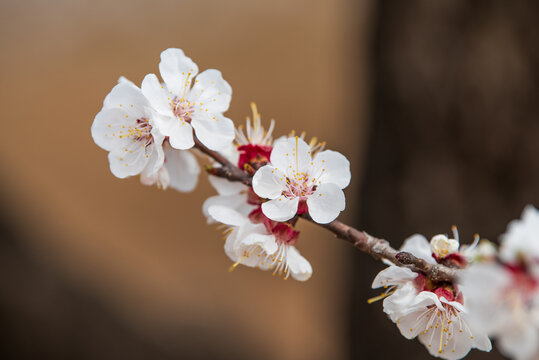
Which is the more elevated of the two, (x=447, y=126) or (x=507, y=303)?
(x=447, y=126)

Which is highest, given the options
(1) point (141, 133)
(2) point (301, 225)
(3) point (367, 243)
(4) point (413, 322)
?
(1) point (141, 133)

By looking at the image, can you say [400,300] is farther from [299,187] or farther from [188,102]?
[188,102]

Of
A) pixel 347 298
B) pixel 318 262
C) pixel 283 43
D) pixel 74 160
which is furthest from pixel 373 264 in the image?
pixel 283 43

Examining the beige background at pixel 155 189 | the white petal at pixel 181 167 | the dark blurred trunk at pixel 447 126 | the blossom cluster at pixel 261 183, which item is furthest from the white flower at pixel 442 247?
the beige background at pixel 155 189

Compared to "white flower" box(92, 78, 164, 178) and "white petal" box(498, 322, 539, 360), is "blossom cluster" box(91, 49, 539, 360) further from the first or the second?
"white petal" box(498, 322, 539, 360)

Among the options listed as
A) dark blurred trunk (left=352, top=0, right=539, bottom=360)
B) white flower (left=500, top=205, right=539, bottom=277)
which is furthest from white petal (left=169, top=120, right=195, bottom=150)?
dark blurred trunk (left=352, top=0, right=539, bottom=360)

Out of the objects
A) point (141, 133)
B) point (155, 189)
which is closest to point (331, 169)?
point (141, 133)
